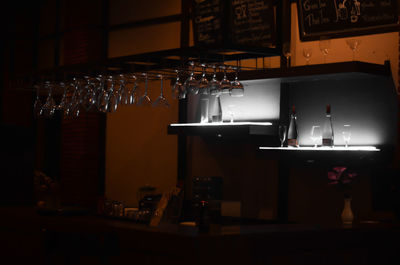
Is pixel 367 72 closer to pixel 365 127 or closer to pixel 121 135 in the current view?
pixel 365 127

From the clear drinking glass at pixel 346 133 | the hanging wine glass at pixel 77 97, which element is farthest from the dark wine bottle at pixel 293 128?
the hanging wine glass at pixel 77 97

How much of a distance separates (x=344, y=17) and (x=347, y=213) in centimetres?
167

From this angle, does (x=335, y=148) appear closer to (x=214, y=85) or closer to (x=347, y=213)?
(x=347, y=213)

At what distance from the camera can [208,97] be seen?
6727 mm

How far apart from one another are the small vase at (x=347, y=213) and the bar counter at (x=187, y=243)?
156mm

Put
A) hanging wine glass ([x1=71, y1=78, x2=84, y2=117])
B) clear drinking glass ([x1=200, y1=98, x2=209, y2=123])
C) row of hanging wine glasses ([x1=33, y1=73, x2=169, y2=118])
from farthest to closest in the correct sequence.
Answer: clear drinking glass ([x1=200, y1=98, x2=209, y2=123]), hanging wine glass ([x1=71, y1=78, x2=84, y2=117]), row of hanging wine glasses ([x1=33, y1=73, x2=169, y2=118])

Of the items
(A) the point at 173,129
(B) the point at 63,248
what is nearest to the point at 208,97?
(A) the point at 173,129

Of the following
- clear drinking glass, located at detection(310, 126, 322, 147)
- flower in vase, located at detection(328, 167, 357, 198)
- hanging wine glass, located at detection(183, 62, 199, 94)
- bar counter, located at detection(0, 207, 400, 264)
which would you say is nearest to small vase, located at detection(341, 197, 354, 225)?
flower in vase, located at detection(328, 167, 357, 198)

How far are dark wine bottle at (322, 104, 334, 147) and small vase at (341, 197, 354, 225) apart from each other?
0.50m

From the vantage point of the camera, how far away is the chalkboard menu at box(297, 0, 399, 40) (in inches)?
214

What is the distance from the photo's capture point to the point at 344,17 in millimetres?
5672

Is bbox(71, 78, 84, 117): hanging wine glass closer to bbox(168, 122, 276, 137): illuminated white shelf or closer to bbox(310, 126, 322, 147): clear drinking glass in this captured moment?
bbox(168, 122, 276, 137): illuminated white shelf

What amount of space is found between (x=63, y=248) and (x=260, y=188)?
2150mm

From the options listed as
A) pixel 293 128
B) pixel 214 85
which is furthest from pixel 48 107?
pixel 293 128
